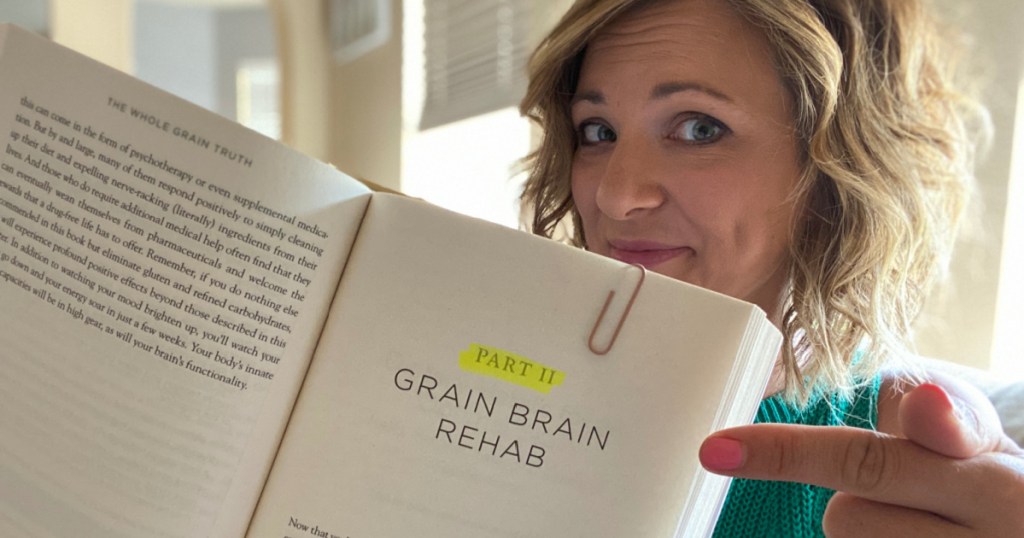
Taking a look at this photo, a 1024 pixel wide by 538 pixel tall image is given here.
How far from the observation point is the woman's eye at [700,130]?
0.85 meters

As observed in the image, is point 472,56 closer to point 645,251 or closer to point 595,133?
point 595,133

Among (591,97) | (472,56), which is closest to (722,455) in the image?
(591,97)

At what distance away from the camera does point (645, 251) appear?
87cm

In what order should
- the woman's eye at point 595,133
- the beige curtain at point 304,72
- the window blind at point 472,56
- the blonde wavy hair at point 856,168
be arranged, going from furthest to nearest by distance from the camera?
the beige curtain at point 304,72
the window blind at point 472,56
the woman's eye at point 595,133
the blonde wavy hair at point 856,168

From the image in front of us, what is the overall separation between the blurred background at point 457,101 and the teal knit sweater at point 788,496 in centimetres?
31

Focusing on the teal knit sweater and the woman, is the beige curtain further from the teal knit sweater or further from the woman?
the teal knit sweater

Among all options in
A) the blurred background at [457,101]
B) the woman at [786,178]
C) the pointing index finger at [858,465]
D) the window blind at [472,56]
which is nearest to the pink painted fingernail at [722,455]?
the pointing index finger at [858,465]

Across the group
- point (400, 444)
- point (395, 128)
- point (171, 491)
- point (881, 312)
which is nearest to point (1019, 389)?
point (881, 312)

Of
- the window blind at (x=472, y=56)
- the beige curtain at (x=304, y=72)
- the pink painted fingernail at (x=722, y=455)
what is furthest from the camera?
the beige curtain at (x=304, y=72)

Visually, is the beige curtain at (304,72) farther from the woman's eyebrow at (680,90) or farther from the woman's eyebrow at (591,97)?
the woman's eyebrow at (680,90)

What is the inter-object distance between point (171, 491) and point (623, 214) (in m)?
0.51

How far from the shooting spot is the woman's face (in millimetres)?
828

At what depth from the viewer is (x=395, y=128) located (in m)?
2.50

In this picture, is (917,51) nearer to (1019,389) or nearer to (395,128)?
(1019,389)
